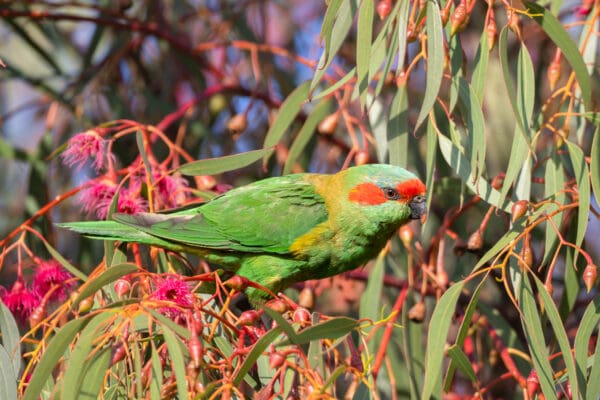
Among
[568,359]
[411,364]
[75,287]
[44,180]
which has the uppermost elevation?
[44,180]

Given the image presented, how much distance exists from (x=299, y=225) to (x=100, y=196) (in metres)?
0.70

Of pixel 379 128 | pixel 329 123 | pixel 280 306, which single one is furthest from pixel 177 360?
pixel 379 128

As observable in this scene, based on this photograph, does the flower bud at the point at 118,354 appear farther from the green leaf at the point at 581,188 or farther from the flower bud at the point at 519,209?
the green leaf at the point at 581,188

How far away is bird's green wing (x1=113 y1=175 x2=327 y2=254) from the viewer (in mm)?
2814

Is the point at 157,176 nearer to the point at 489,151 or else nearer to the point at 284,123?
the point at 284,123

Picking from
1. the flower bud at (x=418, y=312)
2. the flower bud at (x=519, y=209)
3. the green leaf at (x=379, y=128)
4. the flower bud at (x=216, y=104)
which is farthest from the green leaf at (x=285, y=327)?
the flower bud at (x=216, y=104)

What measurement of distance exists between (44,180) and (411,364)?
6.13 feet

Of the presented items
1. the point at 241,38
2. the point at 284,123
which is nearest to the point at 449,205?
the point at 284,123

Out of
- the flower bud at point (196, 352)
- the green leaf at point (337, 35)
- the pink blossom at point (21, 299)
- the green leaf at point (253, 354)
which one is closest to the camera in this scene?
the flower bud at point (196, 352)

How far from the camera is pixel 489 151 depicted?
13.1ft

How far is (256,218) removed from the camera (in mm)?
2891

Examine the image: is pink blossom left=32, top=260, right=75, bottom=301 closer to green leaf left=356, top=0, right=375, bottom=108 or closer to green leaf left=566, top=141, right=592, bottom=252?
green leaf left=356, top=0, right=375, bottom=108

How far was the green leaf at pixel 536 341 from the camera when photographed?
215 cm

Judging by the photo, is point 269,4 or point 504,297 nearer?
point 504,297
